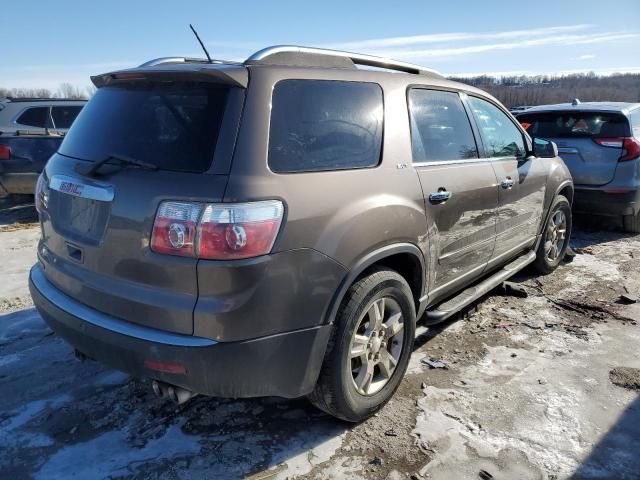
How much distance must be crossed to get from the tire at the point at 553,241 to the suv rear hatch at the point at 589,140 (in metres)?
1.48

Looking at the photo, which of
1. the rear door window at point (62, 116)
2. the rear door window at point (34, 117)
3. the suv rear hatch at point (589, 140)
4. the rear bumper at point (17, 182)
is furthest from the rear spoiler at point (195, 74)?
the rear door window at point (62, 116)

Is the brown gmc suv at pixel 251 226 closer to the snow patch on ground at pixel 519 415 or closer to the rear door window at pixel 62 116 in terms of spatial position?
the snow patch on ground at pixel 519 415

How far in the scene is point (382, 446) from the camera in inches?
106

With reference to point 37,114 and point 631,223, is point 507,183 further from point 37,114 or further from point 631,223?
point 37,114

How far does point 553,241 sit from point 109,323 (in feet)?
15.4

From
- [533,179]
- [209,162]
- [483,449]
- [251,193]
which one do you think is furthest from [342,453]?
[533,179]

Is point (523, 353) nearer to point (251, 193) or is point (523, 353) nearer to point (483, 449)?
point (483, 449)

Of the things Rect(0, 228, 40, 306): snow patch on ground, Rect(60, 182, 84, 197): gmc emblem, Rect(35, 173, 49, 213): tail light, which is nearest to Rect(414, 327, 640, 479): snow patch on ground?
Rect(60, 182, 84, 197): gmc emblem

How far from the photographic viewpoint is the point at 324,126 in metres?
2.60

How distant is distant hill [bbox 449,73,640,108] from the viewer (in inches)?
1955

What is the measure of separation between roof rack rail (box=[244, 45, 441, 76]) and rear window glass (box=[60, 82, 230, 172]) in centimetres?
32

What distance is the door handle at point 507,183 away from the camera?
400 cm

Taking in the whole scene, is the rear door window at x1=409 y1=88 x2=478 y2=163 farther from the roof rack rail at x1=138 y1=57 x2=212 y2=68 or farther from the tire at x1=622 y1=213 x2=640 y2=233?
the tire at x1=622 y1=213 x2=640 y2=233

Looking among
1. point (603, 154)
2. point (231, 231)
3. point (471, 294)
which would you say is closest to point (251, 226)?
point (231, 231)
